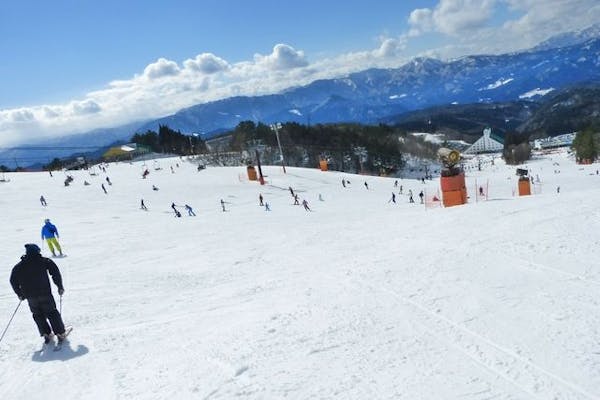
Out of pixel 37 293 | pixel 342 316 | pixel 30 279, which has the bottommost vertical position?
pixel 342 316

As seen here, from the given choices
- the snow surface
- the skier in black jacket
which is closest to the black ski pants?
the skier in black jacket

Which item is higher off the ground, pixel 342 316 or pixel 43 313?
pixel 43 313

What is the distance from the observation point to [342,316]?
6.93 m

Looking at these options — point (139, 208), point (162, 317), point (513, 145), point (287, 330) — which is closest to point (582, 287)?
point (287, 330)

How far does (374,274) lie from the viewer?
9234 millimetres

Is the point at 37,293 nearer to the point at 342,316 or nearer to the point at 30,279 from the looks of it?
the point at 30,279

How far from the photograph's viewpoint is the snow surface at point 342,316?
5051 mm

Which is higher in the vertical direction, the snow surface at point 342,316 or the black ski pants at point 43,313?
the black ski pants at point 43,313

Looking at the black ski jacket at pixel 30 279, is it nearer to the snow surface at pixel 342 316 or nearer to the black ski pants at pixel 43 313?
the black ski pants at pixel 43 313

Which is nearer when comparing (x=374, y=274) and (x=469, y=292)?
(x=469, y=292)

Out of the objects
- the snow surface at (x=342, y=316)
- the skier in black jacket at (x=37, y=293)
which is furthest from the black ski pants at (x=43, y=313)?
the snow surface at (x=342, y=316)

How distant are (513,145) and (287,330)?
514 ft

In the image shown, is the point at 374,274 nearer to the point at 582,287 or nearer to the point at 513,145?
the point at 582,287

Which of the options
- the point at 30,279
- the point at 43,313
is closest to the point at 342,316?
the point at 43,313
